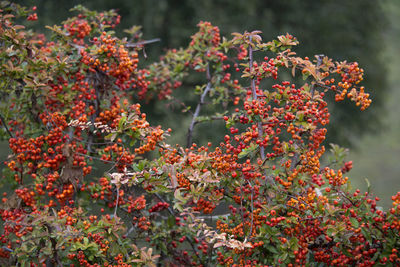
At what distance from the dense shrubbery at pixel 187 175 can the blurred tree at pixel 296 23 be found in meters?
4.07

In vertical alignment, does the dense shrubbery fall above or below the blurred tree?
below

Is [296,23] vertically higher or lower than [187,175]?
higher

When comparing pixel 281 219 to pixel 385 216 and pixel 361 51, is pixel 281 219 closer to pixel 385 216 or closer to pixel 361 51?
pixel 385 216

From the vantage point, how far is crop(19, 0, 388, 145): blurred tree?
6.79 metres

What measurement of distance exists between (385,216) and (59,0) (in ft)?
21.0

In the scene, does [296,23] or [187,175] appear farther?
[296,23]

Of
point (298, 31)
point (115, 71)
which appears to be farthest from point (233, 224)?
point (298, 31)

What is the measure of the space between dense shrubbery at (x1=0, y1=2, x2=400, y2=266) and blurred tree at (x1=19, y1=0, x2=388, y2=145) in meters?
4.07

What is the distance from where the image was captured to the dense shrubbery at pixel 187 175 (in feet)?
6.11

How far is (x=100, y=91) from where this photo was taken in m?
2.71

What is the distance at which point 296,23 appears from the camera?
737cm

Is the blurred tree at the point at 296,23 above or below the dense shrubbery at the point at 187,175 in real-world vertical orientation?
above

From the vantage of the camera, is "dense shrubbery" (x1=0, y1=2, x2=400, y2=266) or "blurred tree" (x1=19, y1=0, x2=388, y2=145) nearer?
"dense shrubbery" (x1=0, y1=2, x2=400, y2=266)

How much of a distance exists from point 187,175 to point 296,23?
612 cm
